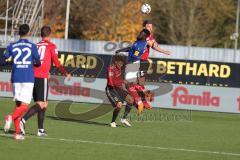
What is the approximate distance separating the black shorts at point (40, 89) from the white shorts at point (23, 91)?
3.09 ft

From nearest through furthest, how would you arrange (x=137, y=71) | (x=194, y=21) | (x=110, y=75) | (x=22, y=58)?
(x=22, y=58), (x=110, y=75), (x=137, y=71), (x=194, y=21)

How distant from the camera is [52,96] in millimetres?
26547

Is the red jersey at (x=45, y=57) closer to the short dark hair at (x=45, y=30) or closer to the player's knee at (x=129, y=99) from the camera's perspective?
the short dark hair at (x=45, y=30)

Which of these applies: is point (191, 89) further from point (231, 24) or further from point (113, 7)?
point (231, 24)

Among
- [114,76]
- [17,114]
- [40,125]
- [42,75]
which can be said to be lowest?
[40,125]

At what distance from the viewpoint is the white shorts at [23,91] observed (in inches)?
563

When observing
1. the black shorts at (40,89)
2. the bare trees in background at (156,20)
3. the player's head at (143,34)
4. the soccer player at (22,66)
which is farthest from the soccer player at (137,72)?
the bare trees in background at (156,20)

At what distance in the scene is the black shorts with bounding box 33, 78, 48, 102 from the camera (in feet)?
50.3

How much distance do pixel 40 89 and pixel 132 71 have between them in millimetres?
4520

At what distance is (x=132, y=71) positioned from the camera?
19.5 meters

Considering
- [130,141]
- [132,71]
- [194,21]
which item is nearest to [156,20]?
[194,21]

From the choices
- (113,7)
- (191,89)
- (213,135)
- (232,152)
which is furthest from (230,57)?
(232,152)

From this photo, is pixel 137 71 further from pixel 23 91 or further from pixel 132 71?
pixel 23 91

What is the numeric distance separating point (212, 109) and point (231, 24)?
43.7 metres
